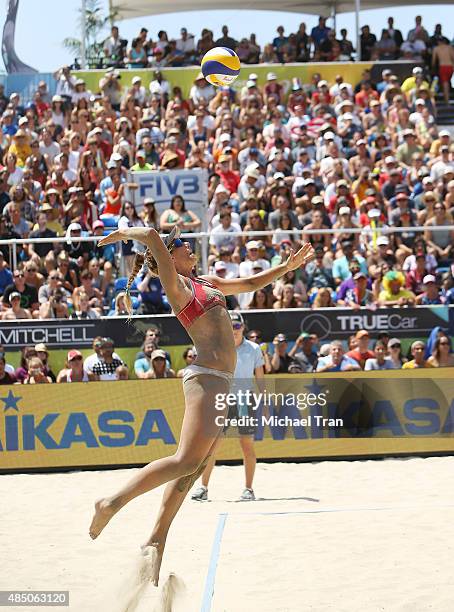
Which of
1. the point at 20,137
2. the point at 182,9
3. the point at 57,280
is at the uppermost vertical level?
the point at 182,9

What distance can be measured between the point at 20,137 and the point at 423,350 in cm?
727

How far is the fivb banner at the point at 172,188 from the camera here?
1332 centimetres

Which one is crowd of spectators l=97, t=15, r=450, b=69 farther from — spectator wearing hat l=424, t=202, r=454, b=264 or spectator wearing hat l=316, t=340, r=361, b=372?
spectator wearing hat l=316, t=340, r=361, b=372

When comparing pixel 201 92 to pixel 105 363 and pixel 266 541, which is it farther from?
pixel 266 541

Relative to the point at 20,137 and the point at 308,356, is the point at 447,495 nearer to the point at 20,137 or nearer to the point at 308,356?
the point at 308,356

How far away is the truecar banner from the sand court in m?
2.02

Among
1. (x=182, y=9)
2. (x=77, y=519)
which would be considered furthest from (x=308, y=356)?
(x=182, y=9)

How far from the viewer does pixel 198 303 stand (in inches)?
231

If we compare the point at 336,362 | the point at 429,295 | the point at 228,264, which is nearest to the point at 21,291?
the point at 228,264

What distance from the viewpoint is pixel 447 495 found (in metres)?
9.30

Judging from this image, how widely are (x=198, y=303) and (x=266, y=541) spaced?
2517 millimetres

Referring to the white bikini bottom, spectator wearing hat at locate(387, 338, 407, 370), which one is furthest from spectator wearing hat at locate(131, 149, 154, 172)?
the white bikini bottom

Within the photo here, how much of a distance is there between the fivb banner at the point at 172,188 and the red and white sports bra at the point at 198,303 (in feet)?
23.7

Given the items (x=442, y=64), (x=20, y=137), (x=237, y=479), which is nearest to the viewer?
(x=237, y=479)
